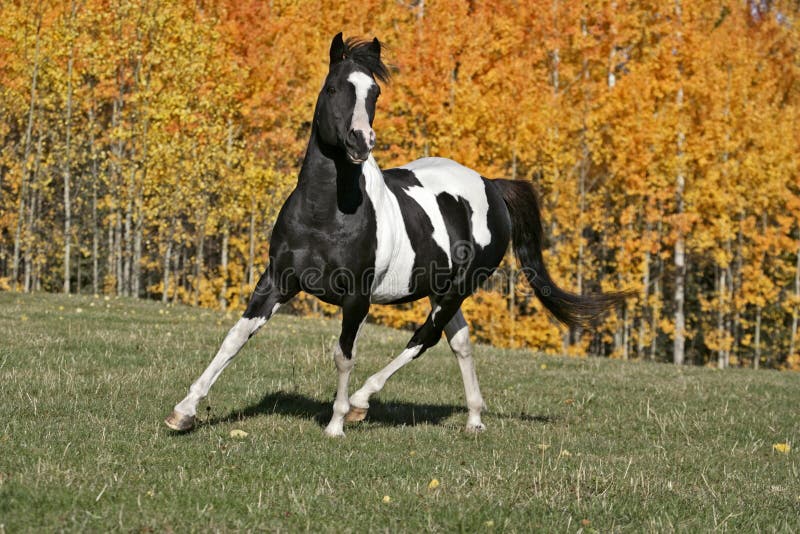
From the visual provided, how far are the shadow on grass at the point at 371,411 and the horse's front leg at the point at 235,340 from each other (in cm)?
78

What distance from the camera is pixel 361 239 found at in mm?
6500

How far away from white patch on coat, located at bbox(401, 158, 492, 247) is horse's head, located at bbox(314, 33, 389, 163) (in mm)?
1755

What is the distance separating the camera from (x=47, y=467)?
4906 millimetres

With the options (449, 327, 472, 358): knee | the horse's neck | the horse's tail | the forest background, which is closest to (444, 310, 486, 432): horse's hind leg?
(449, 327, 472, 358): knee

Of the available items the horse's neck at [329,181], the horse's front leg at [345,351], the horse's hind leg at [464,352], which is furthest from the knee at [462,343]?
the horse's neck at [329,181]

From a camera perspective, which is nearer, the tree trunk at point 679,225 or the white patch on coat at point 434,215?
the white patch on coat at point 434,215

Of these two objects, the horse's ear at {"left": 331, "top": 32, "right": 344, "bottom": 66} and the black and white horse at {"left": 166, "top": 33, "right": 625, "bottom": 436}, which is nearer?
the black and white horse at {"left": 166, "top": 33, "right": 625, "bottom": 436}

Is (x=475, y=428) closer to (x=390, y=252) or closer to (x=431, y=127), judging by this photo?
(x=390, y=252)

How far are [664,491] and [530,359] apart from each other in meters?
8.84

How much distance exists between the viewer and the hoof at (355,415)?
7.29 meters

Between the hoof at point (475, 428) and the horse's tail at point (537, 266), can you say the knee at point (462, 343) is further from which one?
the horse's tail at point (537, 266)

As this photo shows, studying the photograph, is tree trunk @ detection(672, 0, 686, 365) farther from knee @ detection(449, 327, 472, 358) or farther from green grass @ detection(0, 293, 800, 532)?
knee @ detection(449, 327, 472, 358)

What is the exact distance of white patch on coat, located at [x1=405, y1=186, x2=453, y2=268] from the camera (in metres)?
7.60

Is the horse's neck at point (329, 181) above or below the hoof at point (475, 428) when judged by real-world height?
above
